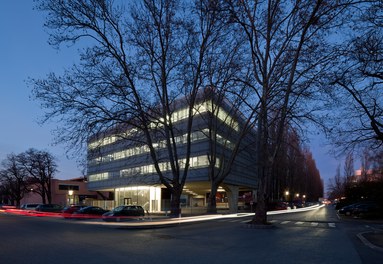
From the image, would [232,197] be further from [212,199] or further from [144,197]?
[212,199]

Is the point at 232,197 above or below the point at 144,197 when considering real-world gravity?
above

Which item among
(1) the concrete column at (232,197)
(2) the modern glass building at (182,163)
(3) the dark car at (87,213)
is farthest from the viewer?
(1) the concrete column at (232,197)

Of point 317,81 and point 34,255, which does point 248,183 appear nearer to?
point 317,81

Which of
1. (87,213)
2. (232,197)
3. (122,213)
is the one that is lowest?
(87,213)

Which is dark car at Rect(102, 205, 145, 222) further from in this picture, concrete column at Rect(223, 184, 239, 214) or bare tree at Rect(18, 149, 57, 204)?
bare tree at Rect(18, 149, 57, 204)

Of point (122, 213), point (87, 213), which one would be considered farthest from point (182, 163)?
point (122, 213)

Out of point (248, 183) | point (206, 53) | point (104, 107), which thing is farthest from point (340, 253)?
point (248, 183)

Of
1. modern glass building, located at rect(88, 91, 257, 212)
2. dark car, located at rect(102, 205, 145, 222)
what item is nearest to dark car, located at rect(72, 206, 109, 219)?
dark car, located at rect(102, 205, 145, 222)

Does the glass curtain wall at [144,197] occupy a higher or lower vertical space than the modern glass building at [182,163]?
lower

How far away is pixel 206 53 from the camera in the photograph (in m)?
32.8

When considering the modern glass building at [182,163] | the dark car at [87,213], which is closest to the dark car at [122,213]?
the dark car at [87,213]

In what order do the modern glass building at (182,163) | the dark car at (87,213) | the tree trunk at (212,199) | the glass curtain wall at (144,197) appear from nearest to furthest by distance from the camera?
the dark car at (87,213)
the tree trunk at (212,199)
the modern glass building at (182,163)
the glass curtain wall at (144,197)

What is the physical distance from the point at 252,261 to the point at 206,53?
2473 centimetres

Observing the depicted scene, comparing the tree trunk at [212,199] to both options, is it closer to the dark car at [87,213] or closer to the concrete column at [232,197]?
the dark car at [87,213]
